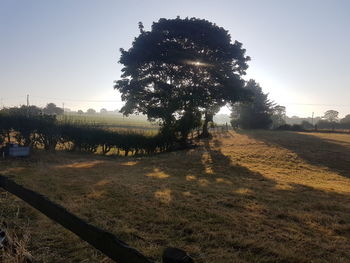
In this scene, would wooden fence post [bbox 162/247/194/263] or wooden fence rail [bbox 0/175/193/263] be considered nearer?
wooden fence post [bbox 162/247/194/263]

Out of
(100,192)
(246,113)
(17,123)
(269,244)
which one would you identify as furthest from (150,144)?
(246,113)

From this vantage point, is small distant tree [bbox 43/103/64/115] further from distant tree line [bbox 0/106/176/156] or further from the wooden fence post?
the wooden fence post

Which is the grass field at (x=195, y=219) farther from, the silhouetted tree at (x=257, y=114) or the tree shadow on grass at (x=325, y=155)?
the silhouetted tree at (x=257, y=114)

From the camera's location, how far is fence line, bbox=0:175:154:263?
2.57 meters

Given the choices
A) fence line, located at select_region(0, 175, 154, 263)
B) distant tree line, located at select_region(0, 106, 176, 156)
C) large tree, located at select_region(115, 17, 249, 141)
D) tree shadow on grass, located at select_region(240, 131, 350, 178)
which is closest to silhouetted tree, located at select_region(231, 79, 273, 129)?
large tree, located at select_region(115, 17, 249, 141)

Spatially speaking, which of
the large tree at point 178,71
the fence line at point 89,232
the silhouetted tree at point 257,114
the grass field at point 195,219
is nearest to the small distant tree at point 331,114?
the silhouetted tree at point 257,114

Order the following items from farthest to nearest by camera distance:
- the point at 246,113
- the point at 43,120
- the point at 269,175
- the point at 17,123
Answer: the point at 246,113
the point at 43,120
the point at 17,123
the point at 269,175

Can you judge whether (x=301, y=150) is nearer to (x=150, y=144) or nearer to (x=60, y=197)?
(x=150, y=144)

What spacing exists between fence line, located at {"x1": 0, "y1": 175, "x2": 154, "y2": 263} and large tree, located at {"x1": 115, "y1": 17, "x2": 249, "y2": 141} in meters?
25.5

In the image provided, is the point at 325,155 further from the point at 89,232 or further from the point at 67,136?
the point at 89,232

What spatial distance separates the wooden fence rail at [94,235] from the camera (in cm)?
245

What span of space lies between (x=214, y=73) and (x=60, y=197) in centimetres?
2492

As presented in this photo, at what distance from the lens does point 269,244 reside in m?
5.56

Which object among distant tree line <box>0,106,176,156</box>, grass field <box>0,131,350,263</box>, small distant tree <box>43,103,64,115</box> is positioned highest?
small distant tree <box>43,103,64,115</box>
